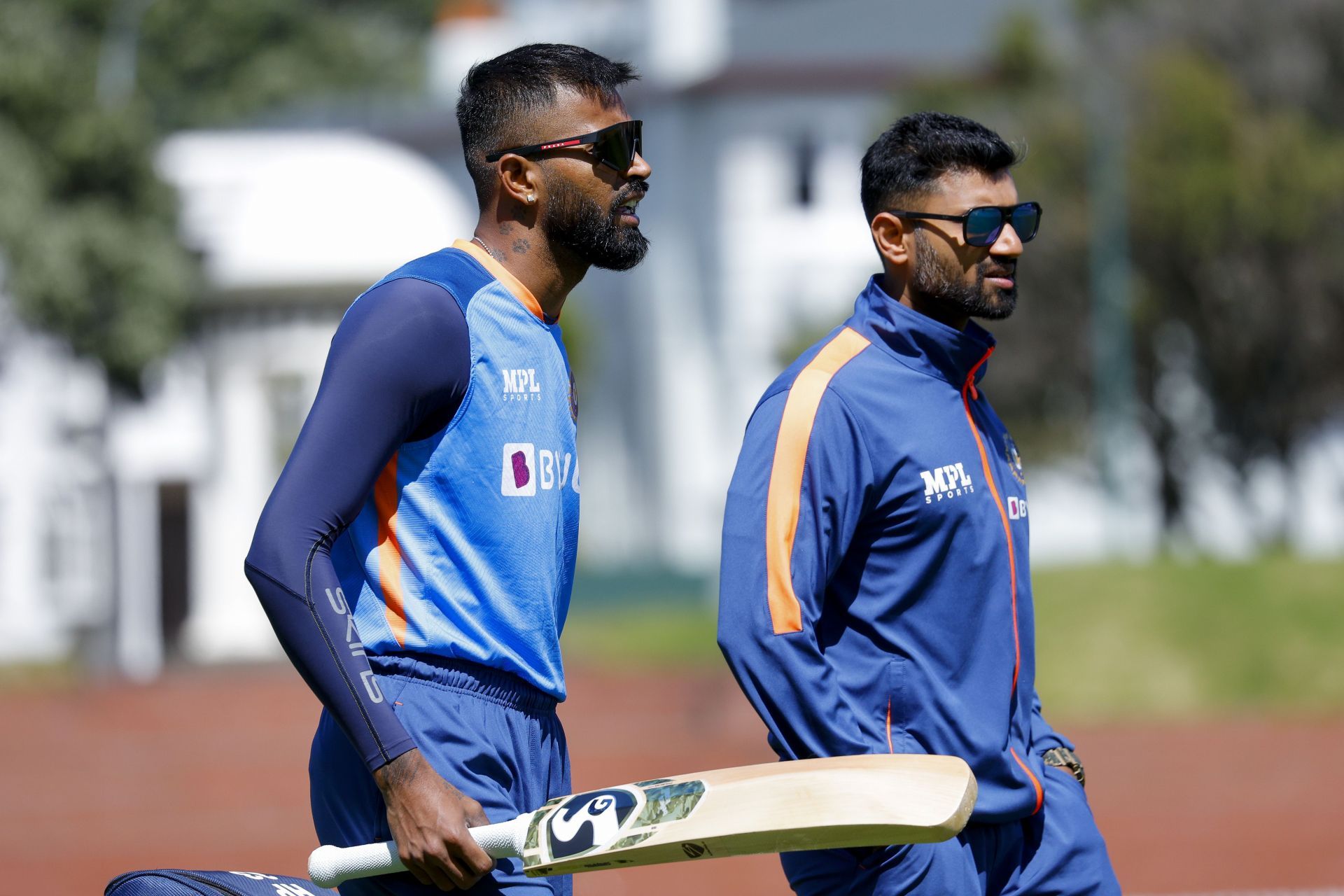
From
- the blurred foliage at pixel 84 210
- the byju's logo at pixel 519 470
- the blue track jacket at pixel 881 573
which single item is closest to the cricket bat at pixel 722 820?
the blue track jacket at pixel 881 573

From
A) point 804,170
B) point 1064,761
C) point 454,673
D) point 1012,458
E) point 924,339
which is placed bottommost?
point 1064,761

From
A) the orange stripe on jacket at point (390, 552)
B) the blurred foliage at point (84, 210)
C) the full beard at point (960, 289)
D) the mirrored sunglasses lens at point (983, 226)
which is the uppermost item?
the blurred foliage at point (84, 210)

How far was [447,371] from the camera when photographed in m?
3.15

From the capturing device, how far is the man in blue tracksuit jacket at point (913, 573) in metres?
3.70

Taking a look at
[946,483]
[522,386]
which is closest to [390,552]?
[522,386]

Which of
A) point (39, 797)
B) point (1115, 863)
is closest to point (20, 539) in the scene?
point (39, 797)

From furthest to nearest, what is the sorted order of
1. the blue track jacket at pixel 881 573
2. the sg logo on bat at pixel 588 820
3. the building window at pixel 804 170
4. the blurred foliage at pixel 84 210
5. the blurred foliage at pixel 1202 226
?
the building window at pixel 804 170 → the blurred foliage at pixel 1202 226 → the blurred foliage at pixel 84 210 → the blue track jacket at pixel 881 573 → the sg logo on bat at pixel 588 820

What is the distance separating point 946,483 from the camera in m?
3.89

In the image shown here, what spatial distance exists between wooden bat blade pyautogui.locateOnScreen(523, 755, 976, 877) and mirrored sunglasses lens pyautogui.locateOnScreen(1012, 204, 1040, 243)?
4.48 feet

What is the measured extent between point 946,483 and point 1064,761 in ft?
2.28

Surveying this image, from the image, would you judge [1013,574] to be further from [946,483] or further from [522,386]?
[522,386]

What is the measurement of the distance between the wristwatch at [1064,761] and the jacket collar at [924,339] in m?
0.80

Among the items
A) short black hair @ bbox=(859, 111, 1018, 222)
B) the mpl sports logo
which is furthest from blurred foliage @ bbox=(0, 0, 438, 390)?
the mpl sports logo

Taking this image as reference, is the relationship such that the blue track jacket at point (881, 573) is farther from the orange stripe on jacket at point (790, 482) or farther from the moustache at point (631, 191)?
the moustache at point (631, 191)
